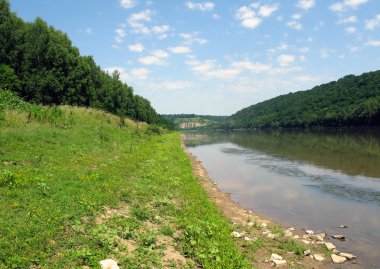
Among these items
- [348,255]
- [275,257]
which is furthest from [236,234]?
[348,255]

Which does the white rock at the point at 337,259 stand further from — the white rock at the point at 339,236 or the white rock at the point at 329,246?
the white rock at the point at 339,236

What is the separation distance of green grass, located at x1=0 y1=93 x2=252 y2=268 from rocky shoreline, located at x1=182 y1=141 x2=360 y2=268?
1.05 meters

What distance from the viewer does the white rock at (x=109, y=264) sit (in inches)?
335

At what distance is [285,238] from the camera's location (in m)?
14.2

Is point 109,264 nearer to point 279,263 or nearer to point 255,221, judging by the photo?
point 279,263

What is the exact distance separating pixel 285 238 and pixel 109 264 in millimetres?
8495

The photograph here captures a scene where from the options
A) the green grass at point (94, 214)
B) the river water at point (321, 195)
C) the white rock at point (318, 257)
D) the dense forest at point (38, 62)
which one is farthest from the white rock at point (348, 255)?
the dense forest at point (38, 62)

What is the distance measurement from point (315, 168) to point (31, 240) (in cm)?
3226

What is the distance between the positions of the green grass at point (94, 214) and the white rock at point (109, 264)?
300 millimetres

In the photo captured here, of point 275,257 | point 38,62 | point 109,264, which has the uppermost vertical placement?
point 38,62

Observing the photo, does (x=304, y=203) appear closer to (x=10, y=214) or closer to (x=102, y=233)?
(x=102, y=233)

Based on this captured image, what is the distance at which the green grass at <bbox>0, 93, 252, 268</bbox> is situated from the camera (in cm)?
903

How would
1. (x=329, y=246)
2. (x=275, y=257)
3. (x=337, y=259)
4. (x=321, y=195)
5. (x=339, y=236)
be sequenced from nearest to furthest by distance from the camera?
1. (x=275, y=257)
2. (x=337, y=259)
3. (x=329, y=246)
4. (x=339, y=236)
5. (x=321, y=195)

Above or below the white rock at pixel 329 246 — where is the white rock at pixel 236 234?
above
